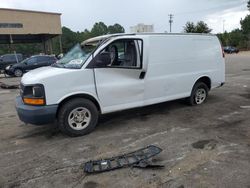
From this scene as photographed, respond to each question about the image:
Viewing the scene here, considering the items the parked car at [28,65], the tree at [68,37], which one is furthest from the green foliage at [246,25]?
the parked car at [28,65]

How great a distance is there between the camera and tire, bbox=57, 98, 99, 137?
16.9 ft

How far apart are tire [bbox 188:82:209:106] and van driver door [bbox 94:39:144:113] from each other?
1.86 meters

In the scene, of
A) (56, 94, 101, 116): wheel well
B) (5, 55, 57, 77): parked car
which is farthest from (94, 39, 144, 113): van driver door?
(5, 55, 57, 77): parked car

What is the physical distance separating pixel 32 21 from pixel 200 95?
32.5 metres

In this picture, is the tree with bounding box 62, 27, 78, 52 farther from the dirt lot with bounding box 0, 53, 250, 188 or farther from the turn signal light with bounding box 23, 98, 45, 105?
the turn signal light with bounding box 23, 98, 45, 105

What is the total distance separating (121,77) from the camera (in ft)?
18.6

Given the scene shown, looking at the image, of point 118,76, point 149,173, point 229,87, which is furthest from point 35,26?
point 149,173

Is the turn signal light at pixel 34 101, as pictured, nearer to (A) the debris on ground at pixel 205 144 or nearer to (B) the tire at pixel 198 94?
(A) the debris on ground at pixel 205 144

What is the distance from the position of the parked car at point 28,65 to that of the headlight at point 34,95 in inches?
600

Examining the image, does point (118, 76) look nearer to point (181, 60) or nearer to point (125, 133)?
point (125, 133)

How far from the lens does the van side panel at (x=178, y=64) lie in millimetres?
6102

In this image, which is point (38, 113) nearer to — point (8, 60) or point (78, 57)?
point (78, 57)

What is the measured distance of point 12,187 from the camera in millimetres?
3568

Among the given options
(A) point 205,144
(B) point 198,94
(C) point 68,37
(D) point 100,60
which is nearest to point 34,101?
(D) point 100,60
